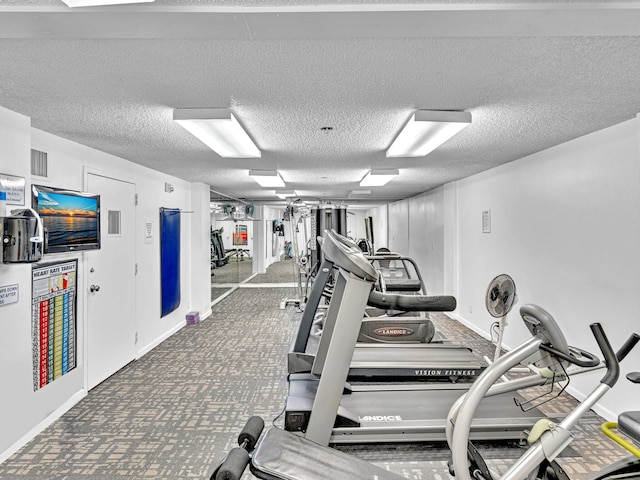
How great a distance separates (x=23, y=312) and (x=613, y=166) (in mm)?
4650

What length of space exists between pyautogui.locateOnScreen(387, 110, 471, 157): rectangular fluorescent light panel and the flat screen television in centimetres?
291

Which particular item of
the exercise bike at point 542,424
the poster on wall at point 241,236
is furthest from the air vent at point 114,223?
the poster on wall at point 241,236

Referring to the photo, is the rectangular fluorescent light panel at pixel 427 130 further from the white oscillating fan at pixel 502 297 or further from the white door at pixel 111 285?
the white door at pixel 111 285

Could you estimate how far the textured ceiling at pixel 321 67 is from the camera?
57.4 inches

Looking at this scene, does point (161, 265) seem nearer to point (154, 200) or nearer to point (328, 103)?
point (154, 200)

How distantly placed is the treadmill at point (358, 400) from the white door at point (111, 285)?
2.06m

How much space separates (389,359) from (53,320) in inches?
118

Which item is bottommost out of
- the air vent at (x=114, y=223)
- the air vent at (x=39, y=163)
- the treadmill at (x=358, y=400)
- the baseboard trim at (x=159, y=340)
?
the baseboard trim at (x=159, y=340)

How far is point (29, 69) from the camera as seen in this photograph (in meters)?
1.97

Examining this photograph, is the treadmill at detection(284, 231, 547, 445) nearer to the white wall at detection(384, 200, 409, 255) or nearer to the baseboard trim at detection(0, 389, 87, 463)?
the baseboard trim at detection(0, 389, 87, 463)

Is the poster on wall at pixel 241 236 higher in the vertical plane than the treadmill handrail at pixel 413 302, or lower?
higher

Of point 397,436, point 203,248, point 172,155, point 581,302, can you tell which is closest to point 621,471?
point 397,436

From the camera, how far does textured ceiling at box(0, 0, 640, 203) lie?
146 centimetres

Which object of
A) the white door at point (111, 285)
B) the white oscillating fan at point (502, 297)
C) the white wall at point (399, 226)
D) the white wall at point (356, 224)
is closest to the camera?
the white oscillating fan at point (502, 297)
